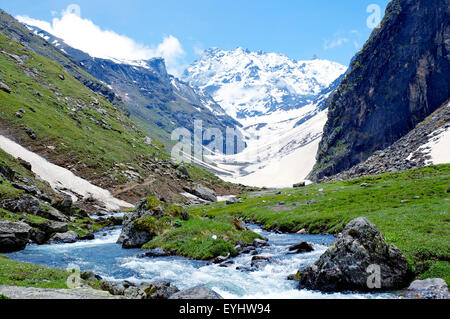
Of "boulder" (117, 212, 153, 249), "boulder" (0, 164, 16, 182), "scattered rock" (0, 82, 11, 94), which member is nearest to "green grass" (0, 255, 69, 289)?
"boulder" (117, 212, 153, 249)

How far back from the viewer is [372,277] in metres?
18.5

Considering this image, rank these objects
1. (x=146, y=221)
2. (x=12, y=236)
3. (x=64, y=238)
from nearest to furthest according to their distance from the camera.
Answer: (x=12, y=236)
(x=146, y=221)
(x=64, y=238)

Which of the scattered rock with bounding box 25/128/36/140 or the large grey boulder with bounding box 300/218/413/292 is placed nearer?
the large grey boulder with bounding box 300/218/413/292

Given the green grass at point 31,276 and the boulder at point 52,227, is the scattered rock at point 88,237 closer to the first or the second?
the boulder at point 52,227

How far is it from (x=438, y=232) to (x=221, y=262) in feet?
65.5

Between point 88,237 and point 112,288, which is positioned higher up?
point 88,237

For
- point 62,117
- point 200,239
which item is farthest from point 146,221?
point 62,117

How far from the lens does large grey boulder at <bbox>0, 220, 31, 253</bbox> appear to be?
98.3ft

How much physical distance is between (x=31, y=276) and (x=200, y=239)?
62.1 ft

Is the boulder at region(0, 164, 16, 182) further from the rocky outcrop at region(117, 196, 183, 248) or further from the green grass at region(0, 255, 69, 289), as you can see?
the green grass at region(0, 255, 69, 289)

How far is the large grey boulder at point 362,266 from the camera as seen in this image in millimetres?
18547

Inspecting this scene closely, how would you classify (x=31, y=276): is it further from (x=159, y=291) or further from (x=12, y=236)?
(x=12, y=236)

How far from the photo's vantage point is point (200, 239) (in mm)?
34062

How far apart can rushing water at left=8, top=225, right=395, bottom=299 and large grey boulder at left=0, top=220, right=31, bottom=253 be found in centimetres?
108
